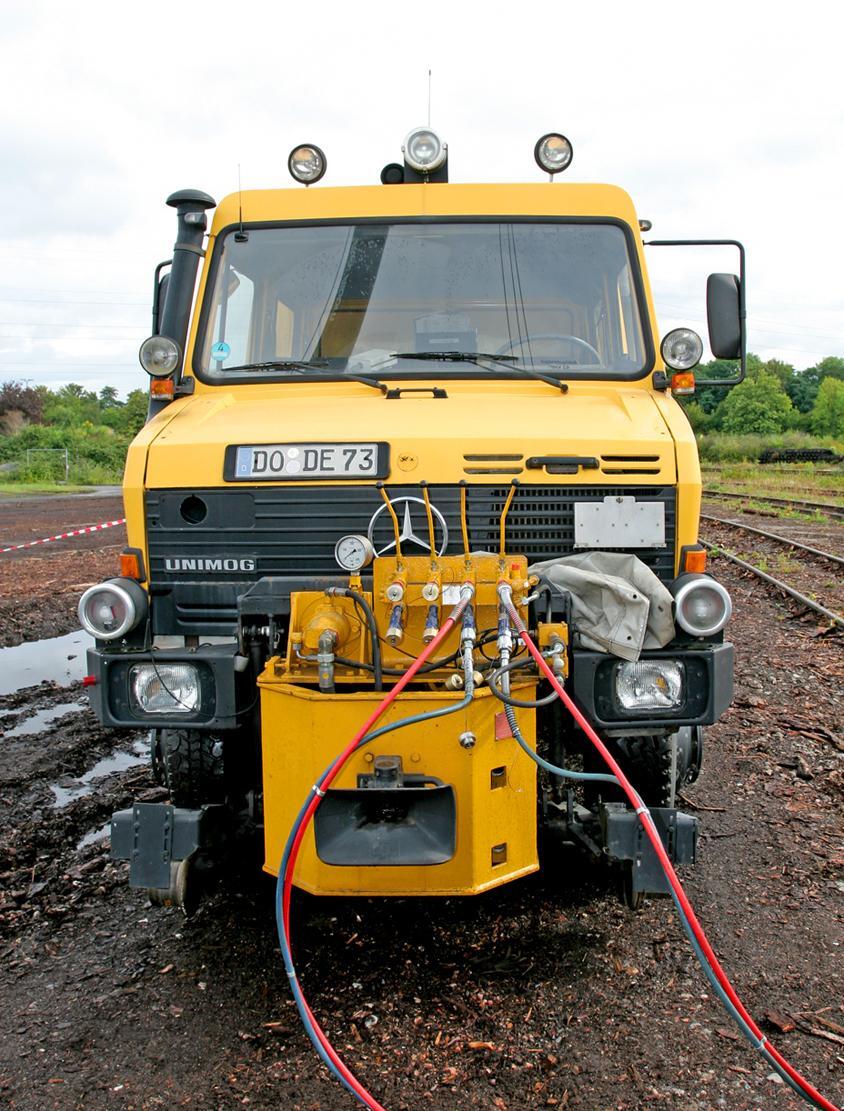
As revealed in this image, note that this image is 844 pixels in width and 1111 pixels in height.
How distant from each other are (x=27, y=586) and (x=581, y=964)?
33.2 feet

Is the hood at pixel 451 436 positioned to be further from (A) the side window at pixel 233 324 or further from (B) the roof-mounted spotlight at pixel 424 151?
(B) the roof-mounted spotlight at pixel 424 151

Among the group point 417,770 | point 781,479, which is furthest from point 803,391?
point 417,770

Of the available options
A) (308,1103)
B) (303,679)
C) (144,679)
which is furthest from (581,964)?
(144,679)

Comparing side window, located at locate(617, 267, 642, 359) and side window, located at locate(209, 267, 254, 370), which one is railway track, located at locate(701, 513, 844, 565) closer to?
side window, located at locate(617, 267, 642, 359)

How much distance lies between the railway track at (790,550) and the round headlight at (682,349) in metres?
5.98

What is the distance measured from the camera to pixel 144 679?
3438 millimetres

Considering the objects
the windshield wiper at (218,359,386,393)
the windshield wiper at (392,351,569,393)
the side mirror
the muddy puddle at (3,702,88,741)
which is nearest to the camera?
the windshield wiper at (218,359,386,393)

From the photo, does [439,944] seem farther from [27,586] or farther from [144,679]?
[27,586]

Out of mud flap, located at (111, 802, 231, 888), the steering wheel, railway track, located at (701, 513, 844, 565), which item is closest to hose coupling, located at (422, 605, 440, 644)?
mud flap, located at (111, 802, 231, 888)

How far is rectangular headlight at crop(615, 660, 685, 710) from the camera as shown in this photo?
3.38 meters

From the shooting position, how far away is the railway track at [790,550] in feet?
33.9

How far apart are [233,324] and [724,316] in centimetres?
244

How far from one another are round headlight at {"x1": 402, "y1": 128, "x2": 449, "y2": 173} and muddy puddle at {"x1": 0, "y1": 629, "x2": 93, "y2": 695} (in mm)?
4129

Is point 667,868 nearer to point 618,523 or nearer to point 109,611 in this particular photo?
point 618,523
